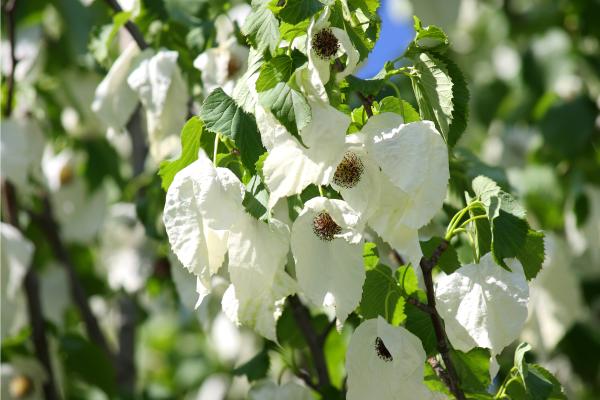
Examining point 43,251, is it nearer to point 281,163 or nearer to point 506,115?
point 506,115

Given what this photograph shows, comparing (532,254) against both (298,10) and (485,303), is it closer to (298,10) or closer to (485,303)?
(485,303)

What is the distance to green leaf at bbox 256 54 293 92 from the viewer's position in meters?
0.95

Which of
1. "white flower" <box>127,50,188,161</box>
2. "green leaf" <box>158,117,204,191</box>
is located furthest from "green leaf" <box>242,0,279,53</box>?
"white flower" <box>127,50,188,161</box>

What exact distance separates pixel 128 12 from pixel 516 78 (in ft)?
5.53

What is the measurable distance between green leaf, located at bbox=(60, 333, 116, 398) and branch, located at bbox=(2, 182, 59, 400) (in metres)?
0.04

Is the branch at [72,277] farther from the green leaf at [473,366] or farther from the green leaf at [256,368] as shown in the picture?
the green leaf at [473,366]

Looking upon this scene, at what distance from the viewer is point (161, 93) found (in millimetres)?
1358

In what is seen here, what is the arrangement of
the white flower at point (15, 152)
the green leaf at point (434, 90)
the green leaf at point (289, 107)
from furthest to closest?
the white flower at point (15, 152), the green leaf at point (434, 90), the green leaf at point (289, 107)

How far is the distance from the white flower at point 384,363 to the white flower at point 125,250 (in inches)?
45.5

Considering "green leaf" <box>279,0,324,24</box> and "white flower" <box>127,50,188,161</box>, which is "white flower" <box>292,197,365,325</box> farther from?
"white flower" <box>127,50,188,161</box>

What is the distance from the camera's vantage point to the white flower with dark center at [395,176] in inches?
36.3

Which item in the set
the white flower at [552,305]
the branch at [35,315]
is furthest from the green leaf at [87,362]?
the white flower at [552,305]

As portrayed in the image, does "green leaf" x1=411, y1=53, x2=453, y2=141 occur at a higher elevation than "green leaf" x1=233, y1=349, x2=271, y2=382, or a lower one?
higher

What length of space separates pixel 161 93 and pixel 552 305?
42.9 inches
